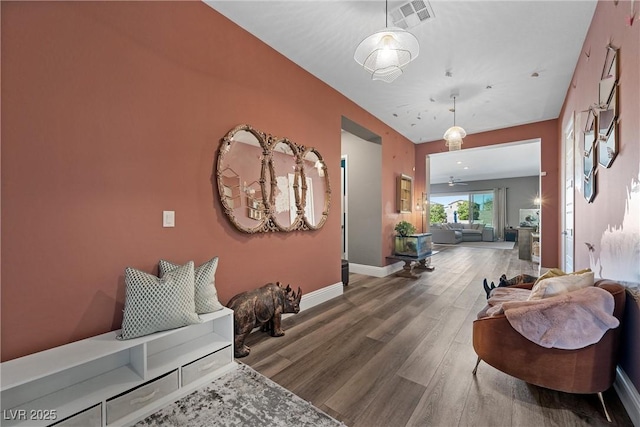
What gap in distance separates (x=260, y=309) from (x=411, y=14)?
3000mm

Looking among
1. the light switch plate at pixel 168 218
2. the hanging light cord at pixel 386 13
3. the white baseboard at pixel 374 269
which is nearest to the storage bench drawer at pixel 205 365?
the light switch plate at pixel 168 218

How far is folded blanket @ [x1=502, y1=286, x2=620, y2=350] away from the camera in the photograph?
1.42m

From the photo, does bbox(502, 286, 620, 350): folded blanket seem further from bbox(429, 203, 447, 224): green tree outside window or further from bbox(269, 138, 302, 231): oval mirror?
bbox(429, 203, 447, 224): green tree outside window

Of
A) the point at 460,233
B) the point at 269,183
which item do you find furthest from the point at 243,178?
the point at 460,233

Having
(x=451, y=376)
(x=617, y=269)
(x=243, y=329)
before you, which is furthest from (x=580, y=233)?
(x=243, y=329)

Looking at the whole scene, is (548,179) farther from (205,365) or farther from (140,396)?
(140,396)

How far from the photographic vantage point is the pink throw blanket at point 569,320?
1.42 m

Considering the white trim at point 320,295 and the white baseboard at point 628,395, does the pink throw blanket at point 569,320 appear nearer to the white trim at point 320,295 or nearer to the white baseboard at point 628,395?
the white baseboard at point 628,395

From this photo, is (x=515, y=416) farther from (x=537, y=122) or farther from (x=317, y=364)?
(x=537, y=122)

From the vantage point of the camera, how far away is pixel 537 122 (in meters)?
4.91

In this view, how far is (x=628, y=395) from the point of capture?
59.7 inches

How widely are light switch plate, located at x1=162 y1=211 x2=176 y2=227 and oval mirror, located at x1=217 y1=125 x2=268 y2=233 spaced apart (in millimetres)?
420

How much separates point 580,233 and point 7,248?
4.92m

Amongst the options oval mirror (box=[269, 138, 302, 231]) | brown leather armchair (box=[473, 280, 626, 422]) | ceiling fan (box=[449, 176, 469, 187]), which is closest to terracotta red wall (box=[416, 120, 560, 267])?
brown leather armchair (box=[473, 280, 626, 422])
